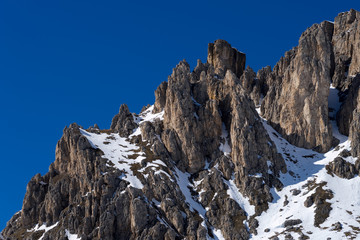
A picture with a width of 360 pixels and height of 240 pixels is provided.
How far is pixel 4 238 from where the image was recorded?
155500mm

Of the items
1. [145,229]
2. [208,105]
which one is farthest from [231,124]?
[145,229]

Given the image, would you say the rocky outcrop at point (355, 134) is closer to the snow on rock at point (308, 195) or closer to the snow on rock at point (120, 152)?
the snow on rock at point (308, 195)

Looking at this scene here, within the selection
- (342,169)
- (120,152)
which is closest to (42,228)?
(120,152)

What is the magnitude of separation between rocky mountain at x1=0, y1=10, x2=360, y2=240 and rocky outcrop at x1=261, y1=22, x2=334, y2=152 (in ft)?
1.37

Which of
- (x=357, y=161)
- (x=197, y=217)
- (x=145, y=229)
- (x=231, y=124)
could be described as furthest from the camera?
(x=231, y=124)

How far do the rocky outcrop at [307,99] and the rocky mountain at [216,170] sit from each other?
416 mm

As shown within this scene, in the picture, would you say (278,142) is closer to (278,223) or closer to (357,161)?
(357,161)

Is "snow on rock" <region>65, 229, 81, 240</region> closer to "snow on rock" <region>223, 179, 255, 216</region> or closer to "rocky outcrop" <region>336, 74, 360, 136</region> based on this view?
"snow on rock" <region>223, 179, 255, 216</region>

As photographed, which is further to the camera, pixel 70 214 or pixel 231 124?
pixel 231 124

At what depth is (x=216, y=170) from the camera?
164m

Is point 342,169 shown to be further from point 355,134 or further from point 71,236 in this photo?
point 71,236

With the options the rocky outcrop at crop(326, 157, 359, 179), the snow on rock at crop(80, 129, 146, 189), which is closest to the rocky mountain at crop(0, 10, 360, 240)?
the rocky outcrop at crop(326, 157, 359, 179)

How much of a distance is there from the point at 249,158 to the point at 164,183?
33159 millimetres

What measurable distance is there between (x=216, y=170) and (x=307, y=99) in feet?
161
